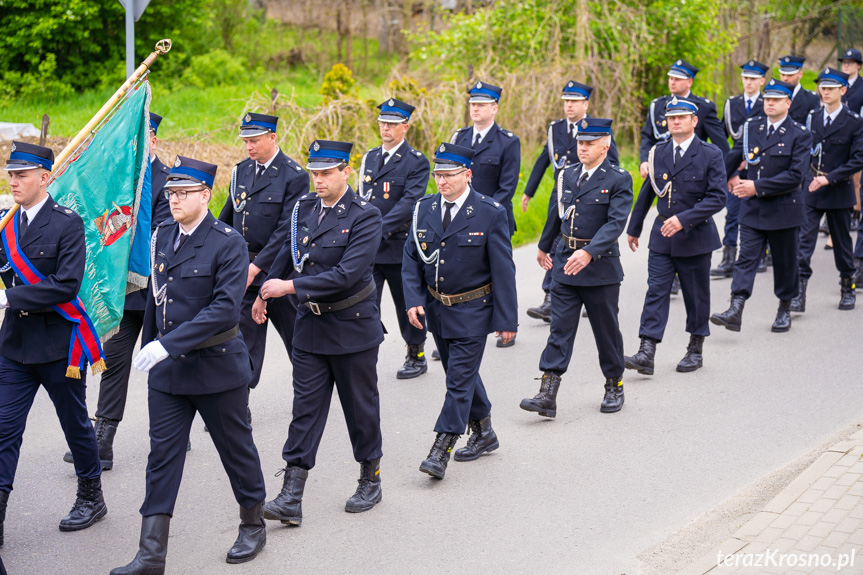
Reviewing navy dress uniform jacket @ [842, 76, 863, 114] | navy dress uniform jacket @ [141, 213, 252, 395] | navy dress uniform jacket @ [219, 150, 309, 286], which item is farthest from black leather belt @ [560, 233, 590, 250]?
navy dress uniform jacket @ [842, 76, 863, 114]

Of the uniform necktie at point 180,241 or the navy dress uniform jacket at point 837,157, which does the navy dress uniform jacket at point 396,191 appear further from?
the navy dress uniform jacket at point 837,157

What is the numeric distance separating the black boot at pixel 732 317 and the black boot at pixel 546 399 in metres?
2.39

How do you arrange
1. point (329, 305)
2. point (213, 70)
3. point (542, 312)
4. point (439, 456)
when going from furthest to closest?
1. point (213, 70)
2. point (542, 312)
3. point (439, 456)
4. point (329, 305)

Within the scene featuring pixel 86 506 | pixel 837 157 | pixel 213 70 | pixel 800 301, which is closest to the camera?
pixel 86 506

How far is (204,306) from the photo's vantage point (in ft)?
17.3

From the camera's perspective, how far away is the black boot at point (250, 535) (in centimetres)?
532

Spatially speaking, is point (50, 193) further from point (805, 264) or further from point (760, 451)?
point (805, 264)

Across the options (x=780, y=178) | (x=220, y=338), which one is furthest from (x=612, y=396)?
(x=220, y=338)

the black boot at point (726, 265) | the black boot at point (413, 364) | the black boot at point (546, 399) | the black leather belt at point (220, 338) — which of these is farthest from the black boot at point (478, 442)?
the black boot at point (726, 265)

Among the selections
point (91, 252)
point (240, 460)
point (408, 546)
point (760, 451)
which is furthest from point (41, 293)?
point (760, 451)

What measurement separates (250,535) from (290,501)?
1.24 ft

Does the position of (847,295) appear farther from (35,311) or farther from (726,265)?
(35,311)

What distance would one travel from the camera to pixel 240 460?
17.5 feet

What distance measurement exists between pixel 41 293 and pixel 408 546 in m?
2.36
